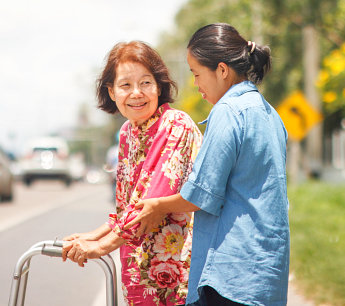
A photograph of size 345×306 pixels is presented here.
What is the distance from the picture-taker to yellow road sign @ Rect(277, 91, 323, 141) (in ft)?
51.6

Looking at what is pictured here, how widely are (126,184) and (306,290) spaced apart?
348 cm

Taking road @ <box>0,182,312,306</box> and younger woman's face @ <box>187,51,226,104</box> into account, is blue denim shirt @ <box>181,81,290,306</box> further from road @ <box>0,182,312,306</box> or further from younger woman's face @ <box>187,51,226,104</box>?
road @ <box>0,182,312,306</box>

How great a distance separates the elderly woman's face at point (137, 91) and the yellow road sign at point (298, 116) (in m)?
13.3

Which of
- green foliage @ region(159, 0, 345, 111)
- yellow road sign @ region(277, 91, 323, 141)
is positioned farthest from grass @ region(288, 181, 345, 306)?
green foliage @ region(159, 0, 345, 111)

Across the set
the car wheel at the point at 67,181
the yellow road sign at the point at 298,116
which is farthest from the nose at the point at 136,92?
the car wheel at the point at 67,181

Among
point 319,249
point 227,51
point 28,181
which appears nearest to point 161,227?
point 227,51

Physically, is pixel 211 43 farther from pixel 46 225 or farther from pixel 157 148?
pixel 46 225

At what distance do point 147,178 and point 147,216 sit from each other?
0.16m

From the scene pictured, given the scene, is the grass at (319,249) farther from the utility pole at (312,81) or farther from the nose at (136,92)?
the utility pole at (312,81)

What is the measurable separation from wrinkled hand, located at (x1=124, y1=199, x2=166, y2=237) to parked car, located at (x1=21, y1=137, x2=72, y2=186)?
2956cm

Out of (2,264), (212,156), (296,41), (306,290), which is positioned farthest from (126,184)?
(296,41)

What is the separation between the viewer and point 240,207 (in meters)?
2.10

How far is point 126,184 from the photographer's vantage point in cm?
247

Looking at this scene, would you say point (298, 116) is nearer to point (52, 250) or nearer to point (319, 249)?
point (319, 249)
